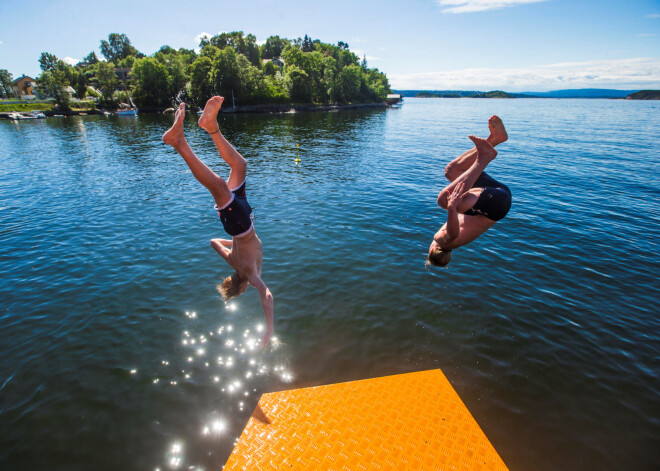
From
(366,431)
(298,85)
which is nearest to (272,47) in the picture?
(298,85)

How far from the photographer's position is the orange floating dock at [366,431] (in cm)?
500

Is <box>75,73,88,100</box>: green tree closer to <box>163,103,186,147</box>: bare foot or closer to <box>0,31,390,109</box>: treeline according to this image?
<box>0,31,390,109</box>: treeline

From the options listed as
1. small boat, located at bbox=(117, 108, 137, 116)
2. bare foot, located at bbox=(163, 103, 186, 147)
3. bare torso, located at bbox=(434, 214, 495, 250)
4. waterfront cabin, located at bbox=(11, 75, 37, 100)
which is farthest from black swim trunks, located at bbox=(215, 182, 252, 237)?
waterfront cabin, located at bbox=(11, 75, 37, 100)

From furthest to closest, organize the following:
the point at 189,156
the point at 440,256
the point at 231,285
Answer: the point at 440,256 → the point at 231,285 → the point at 189,156

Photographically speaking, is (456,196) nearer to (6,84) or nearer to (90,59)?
(6,84)

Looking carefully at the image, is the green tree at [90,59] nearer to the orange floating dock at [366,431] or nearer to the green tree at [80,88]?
the green tree at [80,88]

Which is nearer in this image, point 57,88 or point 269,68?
point 57,88

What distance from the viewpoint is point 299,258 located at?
11852mm

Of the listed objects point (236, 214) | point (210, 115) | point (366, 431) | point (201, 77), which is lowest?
point (366, 431)

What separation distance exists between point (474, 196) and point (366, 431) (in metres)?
4.75

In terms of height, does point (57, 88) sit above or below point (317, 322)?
above

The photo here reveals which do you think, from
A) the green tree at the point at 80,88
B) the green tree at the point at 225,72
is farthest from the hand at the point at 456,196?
the green tree at the point at 80,88

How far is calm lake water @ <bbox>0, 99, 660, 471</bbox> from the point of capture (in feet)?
19.6

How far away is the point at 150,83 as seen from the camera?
3617 inches
